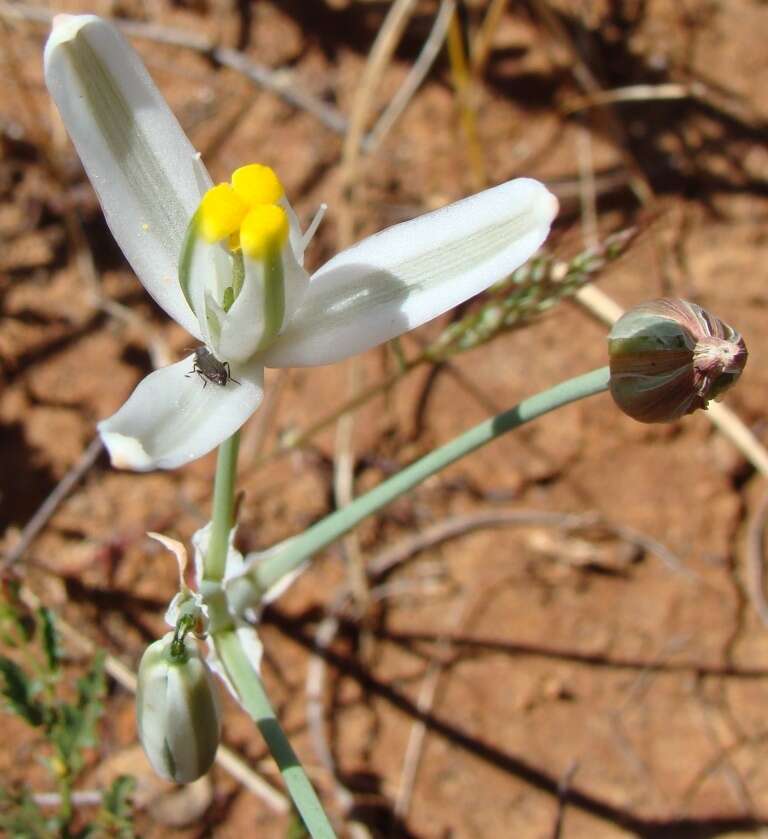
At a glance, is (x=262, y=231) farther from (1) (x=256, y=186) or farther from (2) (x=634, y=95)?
(2) (x=634, y=95)

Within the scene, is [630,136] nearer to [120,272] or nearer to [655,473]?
[655,473]

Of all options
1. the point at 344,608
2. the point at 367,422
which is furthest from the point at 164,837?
the point at 367,422

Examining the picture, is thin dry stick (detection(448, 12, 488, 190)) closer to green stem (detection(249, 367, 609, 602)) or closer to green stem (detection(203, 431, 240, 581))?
green stem (detection(249, 367, 609, 602))

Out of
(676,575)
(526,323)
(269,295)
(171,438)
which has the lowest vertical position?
(676,575)

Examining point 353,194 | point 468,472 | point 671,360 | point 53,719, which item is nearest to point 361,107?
point 353,194

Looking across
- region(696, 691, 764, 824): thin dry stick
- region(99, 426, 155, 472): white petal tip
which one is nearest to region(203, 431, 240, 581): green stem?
region(99, 426, 155, 472): white petal tip

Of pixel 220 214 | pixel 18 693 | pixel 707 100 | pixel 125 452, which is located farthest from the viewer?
pixel 707 100

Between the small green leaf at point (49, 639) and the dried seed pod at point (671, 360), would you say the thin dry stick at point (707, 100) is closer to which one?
the dried seed pod at point (671, 360)
